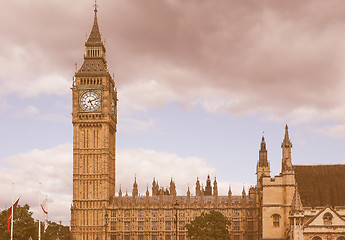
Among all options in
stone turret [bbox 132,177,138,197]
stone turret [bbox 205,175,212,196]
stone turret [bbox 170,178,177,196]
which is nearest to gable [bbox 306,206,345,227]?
stone turret [bbox 170,178,177,196]

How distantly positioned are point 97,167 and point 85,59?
86.2 ft

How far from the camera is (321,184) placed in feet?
344

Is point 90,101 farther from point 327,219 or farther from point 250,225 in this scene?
point 327,219

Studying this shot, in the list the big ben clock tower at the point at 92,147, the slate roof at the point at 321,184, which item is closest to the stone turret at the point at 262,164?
the big ben clock tower at the point at 92,147

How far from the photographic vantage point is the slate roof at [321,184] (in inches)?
3994

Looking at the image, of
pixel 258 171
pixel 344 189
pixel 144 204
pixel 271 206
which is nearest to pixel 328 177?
pixel 344 189

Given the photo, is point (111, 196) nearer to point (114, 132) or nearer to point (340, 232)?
point (114, 132)

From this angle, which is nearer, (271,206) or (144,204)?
(271,206)

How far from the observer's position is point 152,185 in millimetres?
159375

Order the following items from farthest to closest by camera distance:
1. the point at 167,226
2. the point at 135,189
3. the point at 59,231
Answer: the point at 59,231, the point at 135,189, the point at 167,226

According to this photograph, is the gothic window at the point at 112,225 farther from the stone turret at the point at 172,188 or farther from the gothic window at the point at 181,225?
the stone turret at the point at 172,188

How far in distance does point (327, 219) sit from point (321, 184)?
496 inches

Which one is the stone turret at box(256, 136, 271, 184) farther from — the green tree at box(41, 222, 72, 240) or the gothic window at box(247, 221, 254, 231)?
the green tree at box(41, 222, 72, 240)

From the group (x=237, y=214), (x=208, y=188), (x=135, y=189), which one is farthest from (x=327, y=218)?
(x=208, y=188)
